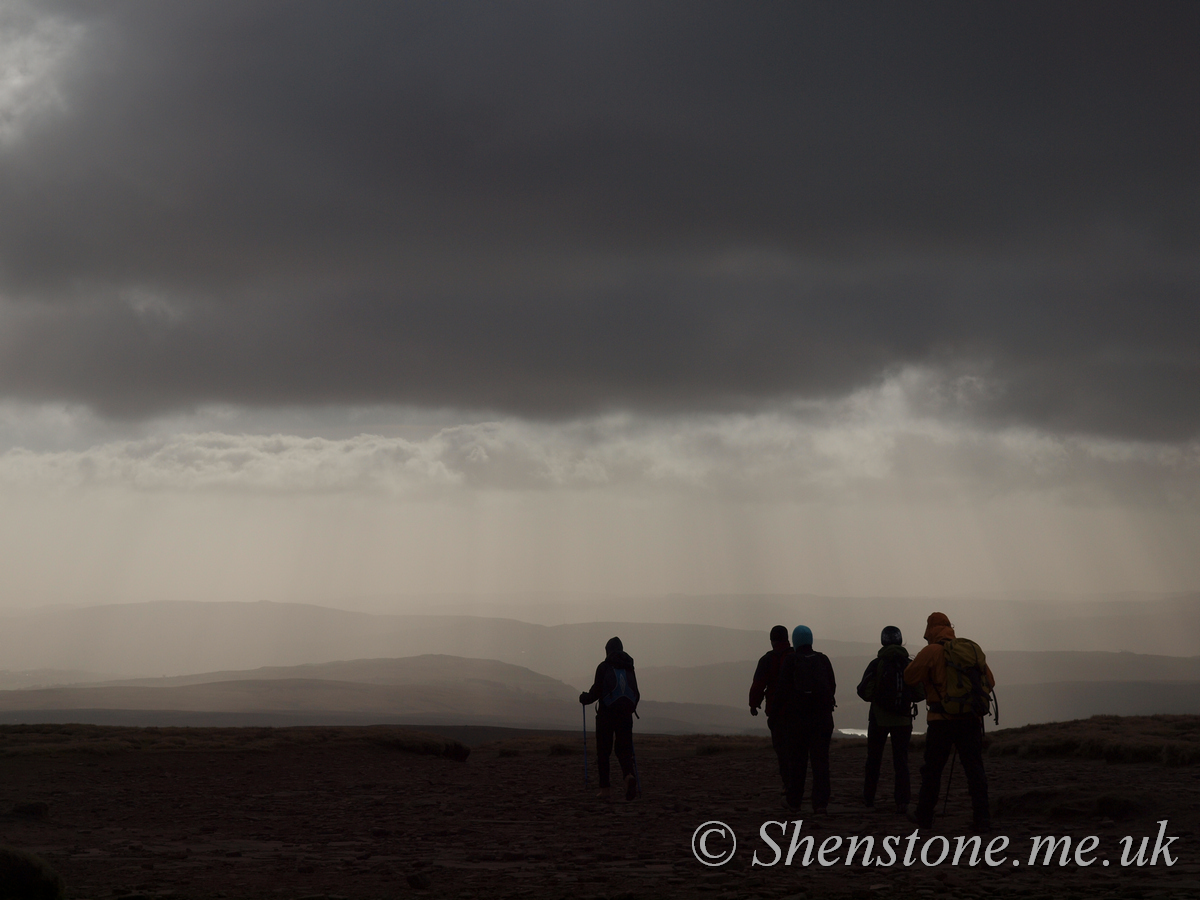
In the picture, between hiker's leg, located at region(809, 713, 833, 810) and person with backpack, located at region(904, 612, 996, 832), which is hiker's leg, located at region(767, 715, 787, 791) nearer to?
hiker's leg, located at region(809, 713, 833, 810)

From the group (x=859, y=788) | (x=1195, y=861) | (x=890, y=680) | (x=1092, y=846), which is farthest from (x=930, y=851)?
(x=859, y=788)

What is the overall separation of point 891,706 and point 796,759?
1608 millimetres

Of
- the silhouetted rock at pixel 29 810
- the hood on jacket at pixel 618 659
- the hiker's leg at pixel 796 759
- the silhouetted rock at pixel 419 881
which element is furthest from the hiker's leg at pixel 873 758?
the silhouetted rock at pixel 29 810

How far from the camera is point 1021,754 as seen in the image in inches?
985

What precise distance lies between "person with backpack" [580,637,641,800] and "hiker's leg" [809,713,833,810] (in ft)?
11.2

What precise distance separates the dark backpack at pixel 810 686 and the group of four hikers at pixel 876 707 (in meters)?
0.01

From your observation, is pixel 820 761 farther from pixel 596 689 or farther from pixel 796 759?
pixel 596 689

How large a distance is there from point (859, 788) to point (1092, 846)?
24.1 feet

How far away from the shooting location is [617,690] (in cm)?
1758

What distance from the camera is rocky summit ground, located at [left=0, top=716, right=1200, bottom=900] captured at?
10.2 metres

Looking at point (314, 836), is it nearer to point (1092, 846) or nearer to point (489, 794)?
point (489, 794)

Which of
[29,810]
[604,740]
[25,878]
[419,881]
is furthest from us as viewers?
[604,740]

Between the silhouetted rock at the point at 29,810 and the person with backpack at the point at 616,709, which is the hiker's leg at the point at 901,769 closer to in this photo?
the person with backpack at the point at 616,709

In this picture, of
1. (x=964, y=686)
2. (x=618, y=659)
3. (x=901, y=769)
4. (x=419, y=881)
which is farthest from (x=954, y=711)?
(x=419, y=881)
